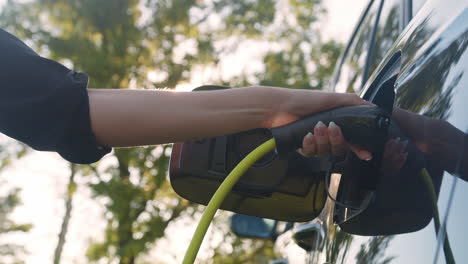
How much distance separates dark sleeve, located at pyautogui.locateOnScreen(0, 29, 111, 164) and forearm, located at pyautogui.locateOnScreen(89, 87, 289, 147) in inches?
1.5

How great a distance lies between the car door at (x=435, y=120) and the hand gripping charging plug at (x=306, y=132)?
72 millimetres

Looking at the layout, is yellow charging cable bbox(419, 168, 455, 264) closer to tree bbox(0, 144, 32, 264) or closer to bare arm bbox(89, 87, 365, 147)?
bare arm bbox(89, 87, 365, 147)

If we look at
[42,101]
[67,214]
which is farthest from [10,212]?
[42,101]

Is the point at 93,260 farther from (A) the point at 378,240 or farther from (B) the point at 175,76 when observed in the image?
(A) the point at 378,240

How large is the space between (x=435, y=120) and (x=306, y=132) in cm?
28

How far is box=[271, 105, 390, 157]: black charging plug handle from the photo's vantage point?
4.12 ft

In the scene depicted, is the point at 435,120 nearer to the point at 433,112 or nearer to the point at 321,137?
the point at 433,112

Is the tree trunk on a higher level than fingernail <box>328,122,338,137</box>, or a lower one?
lower

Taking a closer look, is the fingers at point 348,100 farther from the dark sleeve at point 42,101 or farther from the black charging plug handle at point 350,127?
the dark sleeve at point 42,101

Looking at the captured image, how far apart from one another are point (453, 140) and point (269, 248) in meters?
13.9

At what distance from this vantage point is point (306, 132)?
133 centimetres

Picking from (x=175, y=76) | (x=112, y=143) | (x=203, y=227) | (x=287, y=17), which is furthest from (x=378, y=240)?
(x=287, y=17)

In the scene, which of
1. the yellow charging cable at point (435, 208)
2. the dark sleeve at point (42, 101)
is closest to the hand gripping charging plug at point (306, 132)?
the yellow charging cable at point (435, 208)

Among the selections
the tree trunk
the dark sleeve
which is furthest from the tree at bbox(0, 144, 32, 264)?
the dark sleeve
